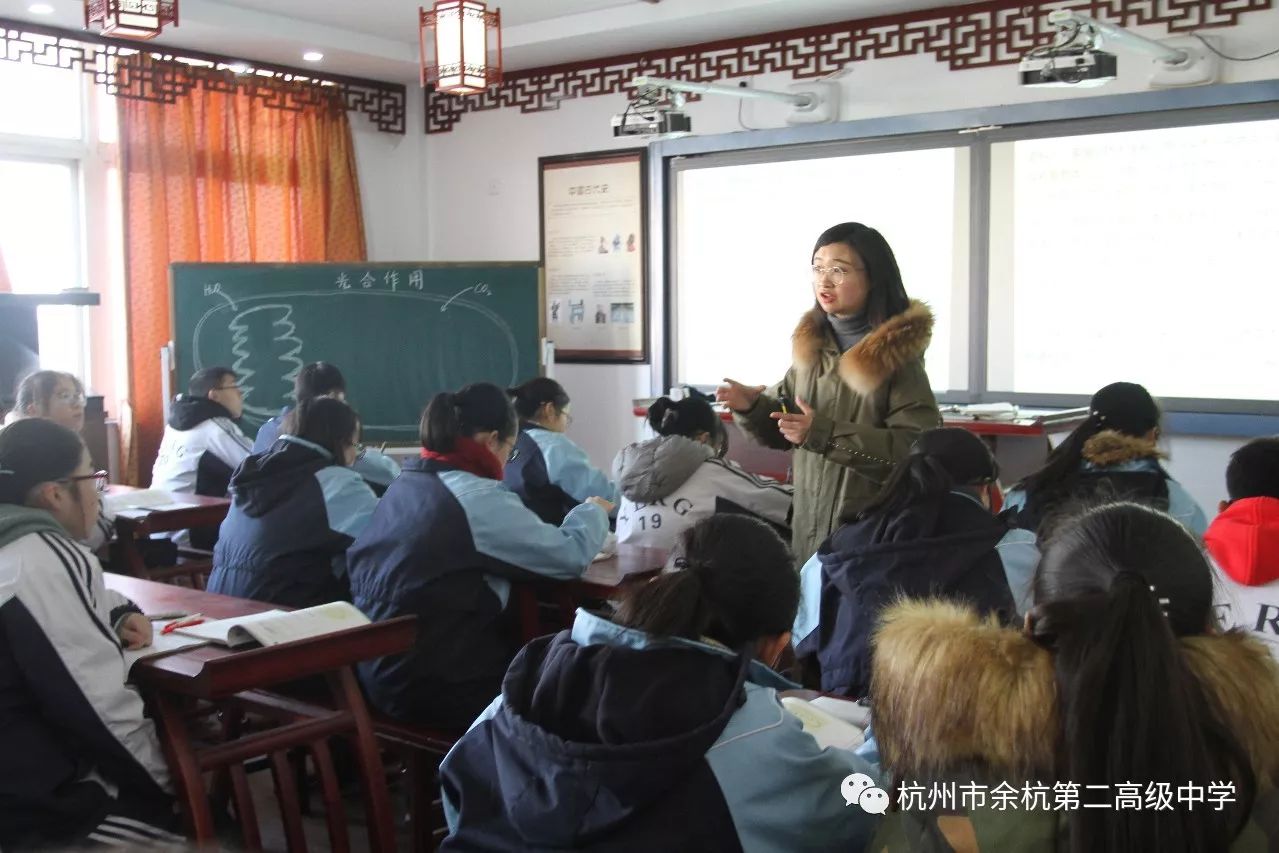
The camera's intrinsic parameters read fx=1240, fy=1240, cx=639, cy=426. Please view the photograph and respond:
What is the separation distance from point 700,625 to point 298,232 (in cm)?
554

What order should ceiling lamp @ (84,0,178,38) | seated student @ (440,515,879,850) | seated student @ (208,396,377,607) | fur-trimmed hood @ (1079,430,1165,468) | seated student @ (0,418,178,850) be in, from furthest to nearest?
ceiling lamp @ (84,0,178,38)
seated student @ (208,396,377,607)
fur-trimmed hood @ (1079,430,1165,468)
seated student @ (0,418,178,850)
seated student @ (440,515,879,850)

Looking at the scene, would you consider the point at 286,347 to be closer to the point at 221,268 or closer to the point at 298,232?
the point at 221,268

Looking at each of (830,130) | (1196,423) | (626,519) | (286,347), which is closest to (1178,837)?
(626,519)

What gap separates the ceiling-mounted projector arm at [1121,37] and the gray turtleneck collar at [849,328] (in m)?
1.68

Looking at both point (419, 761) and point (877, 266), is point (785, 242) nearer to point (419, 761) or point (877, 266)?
point (877, 266)

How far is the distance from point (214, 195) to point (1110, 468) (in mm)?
4807

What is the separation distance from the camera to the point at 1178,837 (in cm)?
110

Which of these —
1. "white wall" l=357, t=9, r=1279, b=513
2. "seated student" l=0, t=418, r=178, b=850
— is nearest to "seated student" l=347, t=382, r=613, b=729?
"seated student" l=0, t=418, r=178, b=850

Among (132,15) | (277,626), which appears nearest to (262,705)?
(277,626)

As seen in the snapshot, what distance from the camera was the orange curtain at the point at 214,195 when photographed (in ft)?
19.4

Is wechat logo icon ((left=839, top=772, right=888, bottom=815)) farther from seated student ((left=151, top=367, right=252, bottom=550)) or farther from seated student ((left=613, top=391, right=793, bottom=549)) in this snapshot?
seated student ((left=151, top=367, right=252, bottom=550))

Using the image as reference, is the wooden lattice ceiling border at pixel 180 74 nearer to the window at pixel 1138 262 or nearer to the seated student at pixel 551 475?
the seated student at pixel 551 475

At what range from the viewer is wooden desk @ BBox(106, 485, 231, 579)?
3.96 m

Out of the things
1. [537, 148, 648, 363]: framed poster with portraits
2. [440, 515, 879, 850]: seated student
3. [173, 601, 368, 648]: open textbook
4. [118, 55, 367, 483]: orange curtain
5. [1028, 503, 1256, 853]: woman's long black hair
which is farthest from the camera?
[537, 148, 648, 363]: framed poster with portraits
